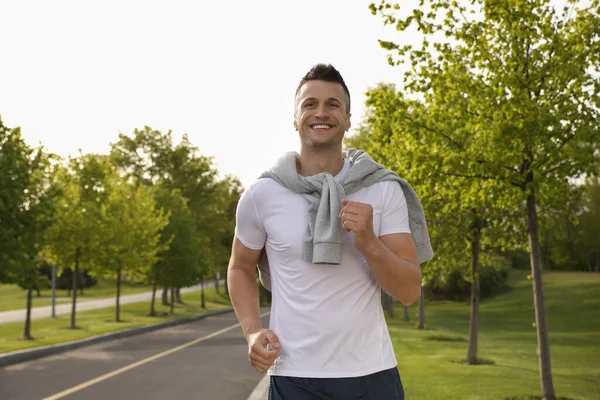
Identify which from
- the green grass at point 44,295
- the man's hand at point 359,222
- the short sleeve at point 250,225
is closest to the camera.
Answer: the man's hand at point 359,222

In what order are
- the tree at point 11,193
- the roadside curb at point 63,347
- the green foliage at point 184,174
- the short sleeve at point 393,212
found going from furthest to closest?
the green foliage at point 184,174 < the tree at point 11,193 < the roadside curb at point 63,347 < the short sleeve at point 393,212

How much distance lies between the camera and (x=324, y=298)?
8.57 feet

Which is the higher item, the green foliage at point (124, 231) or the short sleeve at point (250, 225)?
the green foliage at point (124, 231)

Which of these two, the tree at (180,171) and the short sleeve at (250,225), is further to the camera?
the tree at (180,171)

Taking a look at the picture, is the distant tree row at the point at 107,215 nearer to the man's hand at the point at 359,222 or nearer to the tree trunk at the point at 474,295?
the tree trunk at the point at 474,295

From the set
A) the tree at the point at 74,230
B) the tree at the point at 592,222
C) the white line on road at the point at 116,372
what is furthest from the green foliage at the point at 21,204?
the tree at the point at 592,222

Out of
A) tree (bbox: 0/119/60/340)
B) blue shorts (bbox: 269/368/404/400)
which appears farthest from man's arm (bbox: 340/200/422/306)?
tree (bbox: 0/119/60/340)

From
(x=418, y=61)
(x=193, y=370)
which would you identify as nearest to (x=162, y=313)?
(x=193, y=370)

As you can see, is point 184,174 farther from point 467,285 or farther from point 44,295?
point 467,285

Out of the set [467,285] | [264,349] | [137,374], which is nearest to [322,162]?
[264,349]

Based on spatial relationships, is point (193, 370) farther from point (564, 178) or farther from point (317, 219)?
point (317, 219)

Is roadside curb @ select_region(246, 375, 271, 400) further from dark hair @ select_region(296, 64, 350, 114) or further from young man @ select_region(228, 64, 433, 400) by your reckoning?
dark hair @ select_region(296, 64, 350, 114)

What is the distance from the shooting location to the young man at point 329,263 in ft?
8.48

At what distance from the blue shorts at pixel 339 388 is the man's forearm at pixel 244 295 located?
0.31 metres
